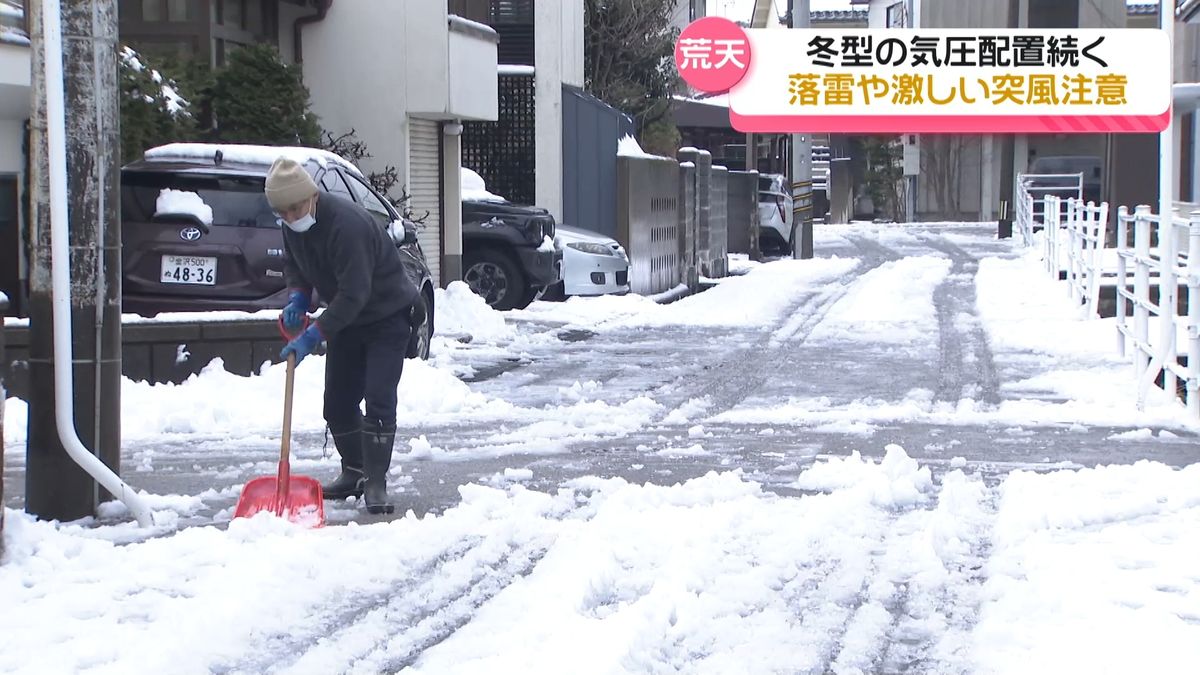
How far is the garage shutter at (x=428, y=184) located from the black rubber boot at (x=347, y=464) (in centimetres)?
1085

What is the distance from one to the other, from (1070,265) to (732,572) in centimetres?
1400

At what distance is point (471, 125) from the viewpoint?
22.3m

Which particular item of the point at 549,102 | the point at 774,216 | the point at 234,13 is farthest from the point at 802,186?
the point at 234,13

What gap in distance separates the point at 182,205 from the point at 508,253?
306 inches

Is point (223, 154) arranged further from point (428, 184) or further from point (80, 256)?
point (428, 184)

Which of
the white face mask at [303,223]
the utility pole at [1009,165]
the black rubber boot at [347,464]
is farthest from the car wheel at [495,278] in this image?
the utility pole at [1009,165]

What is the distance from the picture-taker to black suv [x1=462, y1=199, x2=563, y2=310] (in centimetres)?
1723

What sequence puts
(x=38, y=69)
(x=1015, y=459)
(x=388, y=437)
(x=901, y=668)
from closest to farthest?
(x=901, y=668) < (x=38, y=69) < (x=388, y=437) < (x=1015, y=459)

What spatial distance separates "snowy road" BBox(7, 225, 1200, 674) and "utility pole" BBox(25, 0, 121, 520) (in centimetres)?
32

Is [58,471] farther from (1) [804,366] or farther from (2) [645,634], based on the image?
(1) [804,366]

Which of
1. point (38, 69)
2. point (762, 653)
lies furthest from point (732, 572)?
point (38, 69)

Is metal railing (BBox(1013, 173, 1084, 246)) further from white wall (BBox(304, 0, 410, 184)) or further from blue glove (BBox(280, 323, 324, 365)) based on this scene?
blue glove (BBox(280, 323, 324, 365))

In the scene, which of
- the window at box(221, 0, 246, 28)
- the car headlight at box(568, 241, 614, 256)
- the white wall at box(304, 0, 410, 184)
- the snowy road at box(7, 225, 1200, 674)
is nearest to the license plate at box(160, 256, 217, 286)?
the snowy road at box(7, 225, 1200, 674)
